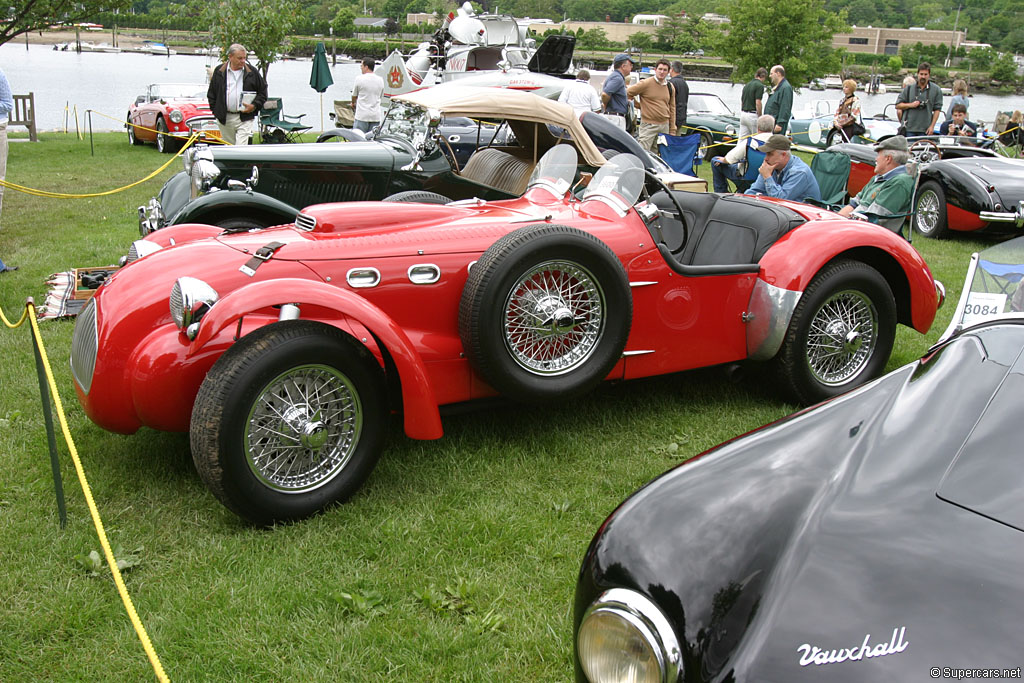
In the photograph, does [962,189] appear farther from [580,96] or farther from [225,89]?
[225,89]

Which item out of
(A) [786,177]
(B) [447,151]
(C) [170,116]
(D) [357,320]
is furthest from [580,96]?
(C) [170,116]

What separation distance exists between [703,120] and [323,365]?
17020mm

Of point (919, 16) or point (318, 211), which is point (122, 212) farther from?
point (919, 16)

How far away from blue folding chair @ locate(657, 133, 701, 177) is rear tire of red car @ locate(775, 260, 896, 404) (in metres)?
7.80

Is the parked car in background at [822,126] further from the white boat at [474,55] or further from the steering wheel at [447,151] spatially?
the steering wheel at [447,151]

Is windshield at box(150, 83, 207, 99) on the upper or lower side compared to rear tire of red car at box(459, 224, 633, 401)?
upper

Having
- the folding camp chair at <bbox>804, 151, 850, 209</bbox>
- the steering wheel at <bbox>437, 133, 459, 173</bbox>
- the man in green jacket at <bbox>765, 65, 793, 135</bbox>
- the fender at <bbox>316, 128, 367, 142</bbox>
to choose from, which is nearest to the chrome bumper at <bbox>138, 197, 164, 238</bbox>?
the fender at <bbox>316, 128, 367, 142</bbox>

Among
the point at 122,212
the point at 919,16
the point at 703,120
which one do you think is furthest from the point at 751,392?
the point at 919,16

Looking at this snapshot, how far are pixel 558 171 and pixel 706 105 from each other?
16.5 meters

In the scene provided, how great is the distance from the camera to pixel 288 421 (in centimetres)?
353

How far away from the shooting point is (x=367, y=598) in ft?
10.5

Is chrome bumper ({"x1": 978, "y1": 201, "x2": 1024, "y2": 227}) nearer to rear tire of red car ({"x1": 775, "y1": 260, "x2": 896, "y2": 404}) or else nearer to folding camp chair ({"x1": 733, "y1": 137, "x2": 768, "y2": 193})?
rear tire of red car ({"x1": 775, "y1": 260, "x2": 896, "y2": 404})

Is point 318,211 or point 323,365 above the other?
point 318,211

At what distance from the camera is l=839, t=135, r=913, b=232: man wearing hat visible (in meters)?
7.67
